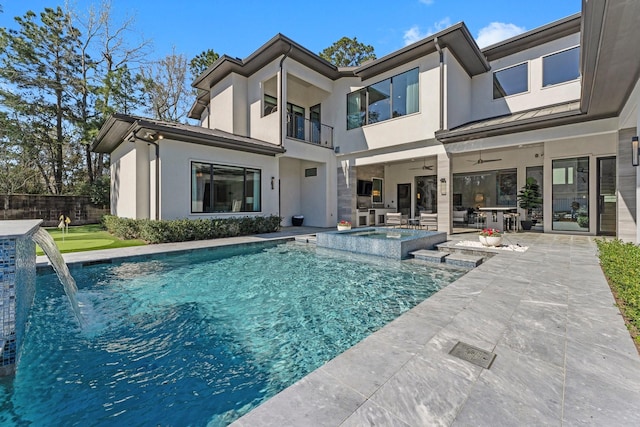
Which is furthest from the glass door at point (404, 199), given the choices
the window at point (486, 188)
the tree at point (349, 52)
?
the tree at point (349, 52)

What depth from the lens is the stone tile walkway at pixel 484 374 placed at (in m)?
1.71

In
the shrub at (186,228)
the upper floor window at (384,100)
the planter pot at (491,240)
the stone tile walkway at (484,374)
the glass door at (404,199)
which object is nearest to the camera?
the stone tile walkway at (484,374)

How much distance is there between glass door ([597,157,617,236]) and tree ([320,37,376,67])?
19914 mm

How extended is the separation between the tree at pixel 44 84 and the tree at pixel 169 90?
14.9 feet

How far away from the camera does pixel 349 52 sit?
2516 centimetres

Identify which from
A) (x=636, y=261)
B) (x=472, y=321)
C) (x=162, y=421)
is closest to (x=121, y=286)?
(x=162, y=421)

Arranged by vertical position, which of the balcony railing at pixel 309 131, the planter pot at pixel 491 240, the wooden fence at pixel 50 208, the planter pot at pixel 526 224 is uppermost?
the balcony railing at pixel 309 131

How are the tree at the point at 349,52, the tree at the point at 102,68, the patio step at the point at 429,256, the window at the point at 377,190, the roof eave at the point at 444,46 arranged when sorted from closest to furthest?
the patio step at the point at 429,256, the roof eave at the point at 444,46, the window at the point at 377,190, the tree at the point at 102,68, the tree at the point at 349,52

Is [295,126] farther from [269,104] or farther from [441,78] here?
[441,78]

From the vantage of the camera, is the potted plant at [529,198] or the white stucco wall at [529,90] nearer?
the white stucco wall at [529,90]

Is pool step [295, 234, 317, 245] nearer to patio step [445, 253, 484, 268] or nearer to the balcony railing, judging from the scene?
patio step [445, 253, 484, 268]

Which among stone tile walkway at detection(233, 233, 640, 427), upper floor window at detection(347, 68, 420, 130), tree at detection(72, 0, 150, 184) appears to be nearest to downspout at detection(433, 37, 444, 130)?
upper floor window at detection(347, 68, 420, 130)

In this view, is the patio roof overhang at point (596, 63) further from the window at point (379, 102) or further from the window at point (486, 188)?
the window at point (486, 188)

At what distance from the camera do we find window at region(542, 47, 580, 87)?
10.2 meters
